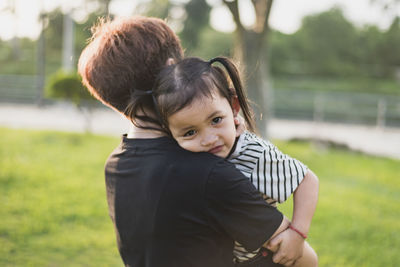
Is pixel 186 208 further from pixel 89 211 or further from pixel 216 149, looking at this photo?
pixel 89 211

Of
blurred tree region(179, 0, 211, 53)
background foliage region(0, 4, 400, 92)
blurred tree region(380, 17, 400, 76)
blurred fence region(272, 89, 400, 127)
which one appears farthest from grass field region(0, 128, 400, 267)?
blurred tree region(179, 0, 211, 53)

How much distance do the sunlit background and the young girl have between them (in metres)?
0.42

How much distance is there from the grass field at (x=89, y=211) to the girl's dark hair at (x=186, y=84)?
7.55 ft

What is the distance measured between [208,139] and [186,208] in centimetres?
25

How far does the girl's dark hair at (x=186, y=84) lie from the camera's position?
4.26 feet

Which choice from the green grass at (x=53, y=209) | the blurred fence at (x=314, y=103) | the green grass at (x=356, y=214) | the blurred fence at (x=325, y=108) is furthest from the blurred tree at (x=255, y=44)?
the blurred fence at (x=325, y=108)

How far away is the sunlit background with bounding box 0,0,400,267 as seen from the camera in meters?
3.63

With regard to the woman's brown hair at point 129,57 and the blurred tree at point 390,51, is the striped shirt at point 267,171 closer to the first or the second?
the woman's brown hair at point 129,57

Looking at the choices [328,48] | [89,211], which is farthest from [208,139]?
[328,48]

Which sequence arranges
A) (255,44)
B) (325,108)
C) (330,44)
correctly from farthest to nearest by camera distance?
1. (330,44)
2. (325,108)
3. (255,44)

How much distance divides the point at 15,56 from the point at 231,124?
28.4m

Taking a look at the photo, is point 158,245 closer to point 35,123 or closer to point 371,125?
point 35,123

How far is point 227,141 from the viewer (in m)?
1.39

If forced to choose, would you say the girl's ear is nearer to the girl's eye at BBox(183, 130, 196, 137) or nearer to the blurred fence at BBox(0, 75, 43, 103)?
the girl's eye at BBox(183, 130, 196, 137)
